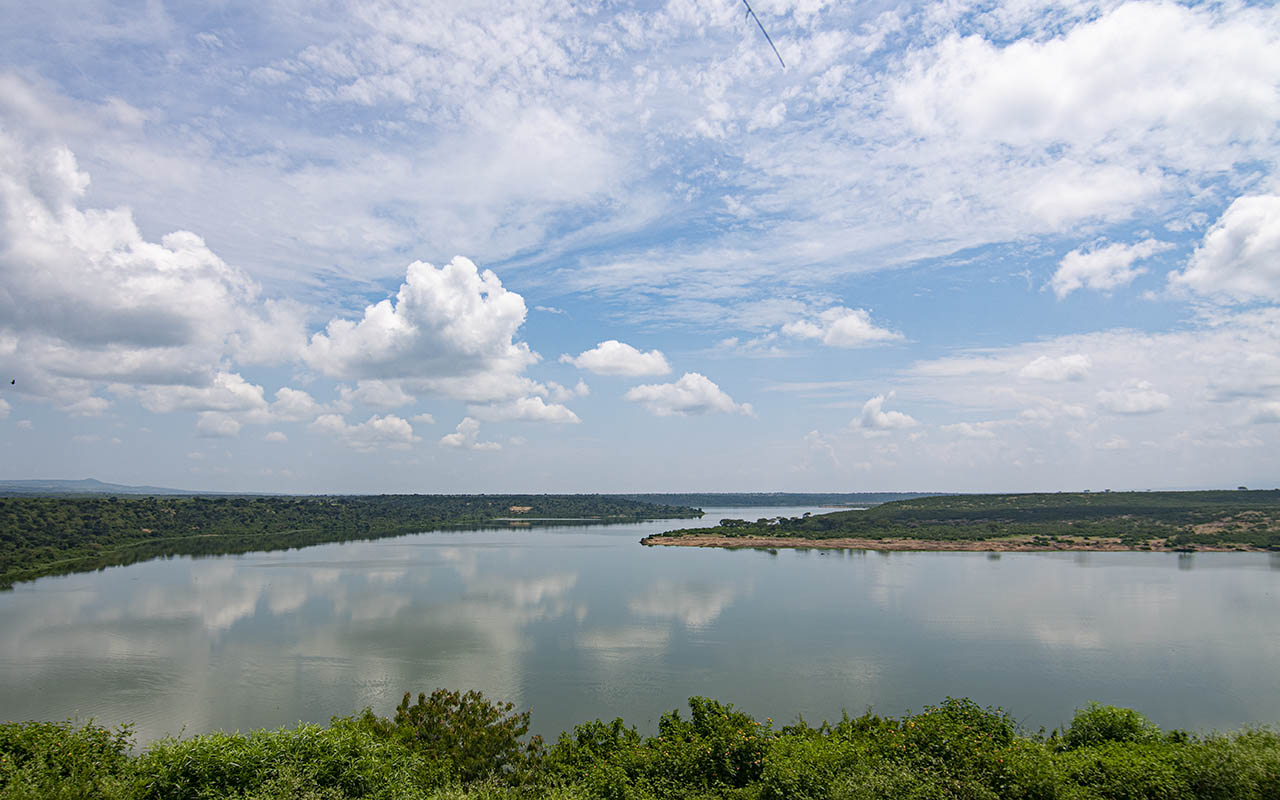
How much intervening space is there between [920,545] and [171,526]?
99654mm

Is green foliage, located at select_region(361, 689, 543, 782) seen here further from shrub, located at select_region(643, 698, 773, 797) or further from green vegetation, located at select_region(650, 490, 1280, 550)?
green vegetation, located at select_region(650, 490, 1280, 550)

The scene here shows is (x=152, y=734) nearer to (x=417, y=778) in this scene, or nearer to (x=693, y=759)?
(x=417, y=778)

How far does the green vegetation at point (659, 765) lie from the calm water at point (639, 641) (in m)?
6.57

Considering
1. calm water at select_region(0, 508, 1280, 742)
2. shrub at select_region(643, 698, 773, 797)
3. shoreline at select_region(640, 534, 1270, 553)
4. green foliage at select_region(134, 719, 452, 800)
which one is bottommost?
calm water at select_region(0, 508, 1280, 742)

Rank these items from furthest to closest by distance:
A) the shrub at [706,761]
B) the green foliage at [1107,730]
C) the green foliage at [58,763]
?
1. the green foliage at [1107,730]
2. the shrub at [706,761]
3. the green foliage at [58,763]

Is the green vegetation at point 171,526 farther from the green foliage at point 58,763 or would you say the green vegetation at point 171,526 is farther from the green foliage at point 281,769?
the green foliage at point 281,769

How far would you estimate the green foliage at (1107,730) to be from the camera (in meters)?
17.4

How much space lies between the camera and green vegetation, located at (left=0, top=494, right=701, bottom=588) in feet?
218

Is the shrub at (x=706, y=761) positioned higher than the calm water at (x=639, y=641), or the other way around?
the shrub at (x=706, y=761)

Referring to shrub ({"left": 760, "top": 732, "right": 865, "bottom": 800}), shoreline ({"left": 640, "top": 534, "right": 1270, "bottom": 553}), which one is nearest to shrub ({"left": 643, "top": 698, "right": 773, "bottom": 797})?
shrub ({"left": 760, "top": 732, "right": 865, "bottom": 800})

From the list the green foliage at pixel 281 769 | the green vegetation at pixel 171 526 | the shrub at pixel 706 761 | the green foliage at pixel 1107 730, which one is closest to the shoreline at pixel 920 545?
the green vegetation at pixel 171 526

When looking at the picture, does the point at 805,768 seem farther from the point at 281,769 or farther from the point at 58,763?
the point at 58,763

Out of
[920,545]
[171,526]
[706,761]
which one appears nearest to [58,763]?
[706,761]

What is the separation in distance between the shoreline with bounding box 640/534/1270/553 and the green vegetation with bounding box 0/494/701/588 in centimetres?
5077
